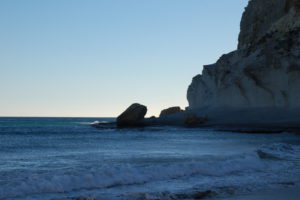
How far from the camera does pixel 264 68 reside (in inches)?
1948

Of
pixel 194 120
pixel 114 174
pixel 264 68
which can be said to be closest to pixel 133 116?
pixel 194 120

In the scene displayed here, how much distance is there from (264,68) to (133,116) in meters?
19.4

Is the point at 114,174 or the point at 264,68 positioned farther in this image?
the point at 264,68

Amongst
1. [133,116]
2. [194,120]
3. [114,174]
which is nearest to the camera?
[114,174]

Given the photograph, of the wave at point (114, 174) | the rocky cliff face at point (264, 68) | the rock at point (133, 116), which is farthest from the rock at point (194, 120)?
the wave at point (114, 174)

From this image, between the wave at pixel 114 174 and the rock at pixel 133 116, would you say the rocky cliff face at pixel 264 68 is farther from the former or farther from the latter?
the wave at pixel 114 174

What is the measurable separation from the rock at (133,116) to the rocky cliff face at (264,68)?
981cm

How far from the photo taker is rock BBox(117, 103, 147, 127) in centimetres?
5947

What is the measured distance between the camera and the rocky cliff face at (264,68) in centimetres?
4741

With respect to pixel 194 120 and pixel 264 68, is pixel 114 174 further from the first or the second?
pixel 194 120

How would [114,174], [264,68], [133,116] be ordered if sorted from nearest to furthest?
[114,174] → [264,68] → [133,116]

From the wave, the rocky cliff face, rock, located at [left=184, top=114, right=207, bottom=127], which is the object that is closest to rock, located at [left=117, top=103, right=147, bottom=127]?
rock, located at [left=184, top=114, right=207, bottom=127]

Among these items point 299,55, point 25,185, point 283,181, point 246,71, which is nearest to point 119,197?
point 25,185

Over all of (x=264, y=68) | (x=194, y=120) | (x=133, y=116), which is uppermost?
(x=264, y=68)
